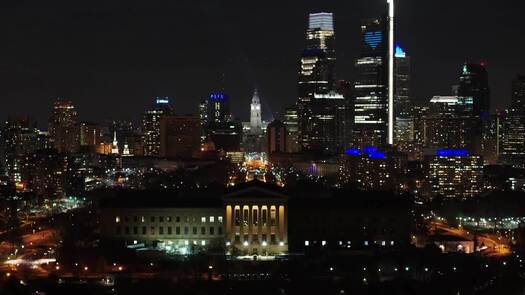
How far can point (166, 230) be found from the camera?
45219 millimetres

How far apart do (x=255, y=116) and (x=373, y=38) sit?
50.6 m

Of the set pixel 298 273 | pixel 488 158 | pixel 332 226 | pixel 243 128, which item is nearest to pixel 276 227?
pixel 332 226

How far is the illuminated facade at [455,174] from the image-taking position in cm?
8456

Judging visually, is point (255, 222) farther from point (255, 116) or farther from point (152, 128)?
point (255, 116)

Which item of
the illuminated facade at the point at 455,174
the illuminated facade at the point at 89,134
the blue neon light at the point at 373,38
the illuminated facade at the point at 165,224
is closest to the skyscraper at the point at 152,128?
the illuminated facade at the point at 89,134

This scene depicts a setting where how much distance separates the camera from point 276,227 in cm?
4438

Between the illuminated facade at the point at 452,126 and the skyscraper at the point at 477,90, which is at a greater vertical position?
the skyscraper at the point at 477,90

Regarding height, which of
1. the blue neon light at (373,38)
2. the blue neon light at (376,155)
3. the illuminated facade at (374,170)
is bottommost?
the illuminated facade at (374,170)

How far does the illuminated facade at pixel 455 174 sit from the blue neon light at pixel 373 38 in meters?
41.6

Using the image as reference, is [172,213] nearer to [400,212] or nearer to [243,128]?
[400,212]

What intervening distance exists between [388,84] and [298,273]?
98414mm

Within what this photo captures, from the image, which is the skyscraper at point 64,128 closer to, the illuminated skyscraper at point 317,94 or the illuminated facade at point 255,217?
the illuminated skyscraper at point 317,94

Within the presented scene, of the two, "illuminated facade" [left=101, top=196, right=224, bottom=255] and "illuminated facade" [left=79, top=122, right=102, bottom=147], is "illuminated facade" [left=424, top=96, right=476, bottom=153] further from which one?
"illuminated facade" [left=101, top=196, right=224, bottom=255]

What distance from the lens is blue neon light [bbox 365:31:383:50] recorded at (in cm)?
12952
